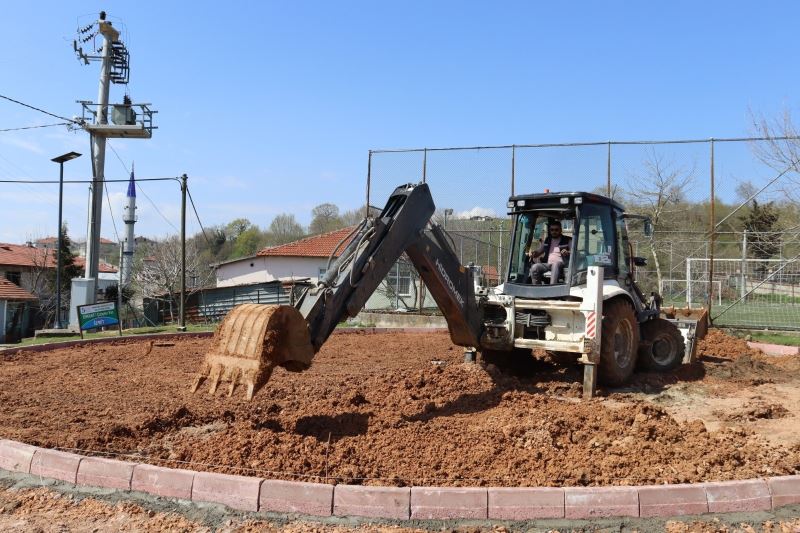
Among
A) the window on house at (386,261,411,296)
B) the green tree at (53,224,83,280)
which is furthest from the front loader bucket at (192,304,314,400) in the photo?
the green tree at (53,224,83,280)

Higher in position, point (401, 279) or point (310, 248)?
point (310, 248)

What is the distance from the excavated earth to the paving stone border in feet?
1.05

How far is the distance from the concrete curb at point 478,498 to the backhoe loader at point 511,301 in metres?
1.00

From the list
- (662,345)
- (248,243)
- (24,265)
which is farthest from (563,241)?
(248,243)

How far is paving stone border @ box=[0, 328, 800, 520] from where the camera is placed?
428cm

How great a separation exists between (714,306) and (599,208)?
833 cm

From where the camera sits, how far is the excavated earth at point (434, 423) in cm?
502

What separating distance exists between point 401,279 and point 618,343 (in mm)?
14549

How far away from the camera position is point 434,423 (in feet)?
20.5

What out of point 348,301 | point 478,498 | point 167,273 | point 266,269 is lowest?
point 478,498

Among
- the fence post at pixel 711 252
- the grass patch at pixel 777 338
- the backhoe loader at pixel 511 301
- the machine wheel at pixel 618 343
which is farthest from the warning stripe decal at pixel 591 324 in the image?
the fence post at pixel 711 252

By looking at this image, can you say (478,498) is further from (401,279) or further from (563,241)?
(401,279)

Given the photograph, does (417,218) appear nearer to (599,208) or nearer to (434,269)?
(434,269)

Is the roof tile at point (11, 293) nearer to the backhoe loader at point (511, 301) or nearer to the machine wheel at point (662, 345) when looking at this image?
the backhoe loader at point (511, 301)
